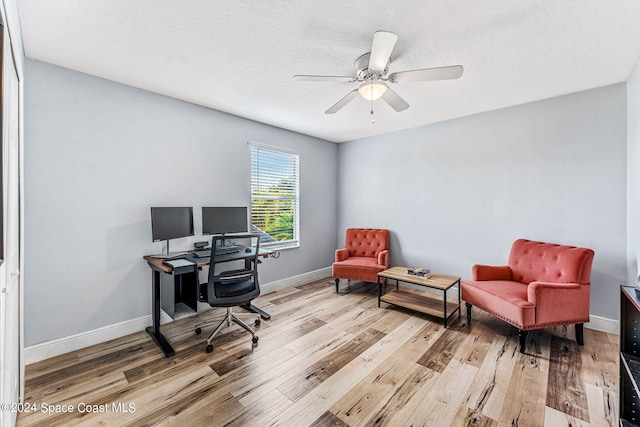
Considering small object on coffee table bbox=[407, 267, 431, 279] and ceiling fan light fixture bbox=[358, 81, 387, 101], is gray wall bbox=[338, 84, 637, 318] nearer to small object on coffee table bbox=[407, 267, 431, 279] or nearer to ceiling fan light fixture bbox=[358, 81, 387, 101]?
small object on coffee table bbox=[407, 267, 431, 279]

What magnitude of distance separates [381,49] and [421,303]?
2903 mm

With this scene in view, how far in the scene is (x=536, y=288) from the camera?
2461mm

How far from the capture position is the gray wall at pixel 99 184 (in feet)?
7.67

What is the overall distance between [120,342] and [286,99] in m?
3.07

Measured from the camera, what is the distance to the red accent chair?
246 centimetres

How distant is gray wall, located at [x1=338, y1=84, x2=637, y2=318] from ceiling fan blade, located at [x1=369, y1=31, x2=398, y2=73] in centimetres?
234

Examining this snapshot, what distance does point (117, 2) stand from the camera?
5.54ft

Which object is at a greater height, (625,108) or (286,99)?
(286,99)

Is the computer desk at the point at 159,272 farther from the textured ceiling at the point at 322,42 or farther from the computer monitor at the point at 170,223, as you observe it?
the textured ceiling at the point at 322,42

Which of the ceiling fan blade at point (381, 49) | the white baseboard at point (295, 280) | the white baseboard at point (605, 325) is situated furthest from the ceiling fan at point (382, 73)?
the white baseboard at point (605, 325)

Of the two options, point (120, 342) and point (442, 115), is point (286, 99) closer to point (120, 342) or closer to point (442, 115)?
point (442, 115)

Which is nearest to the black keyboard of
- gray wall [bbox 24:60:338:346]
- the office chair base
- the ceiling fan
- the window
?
gray wall [bbox 24:60:338:346]

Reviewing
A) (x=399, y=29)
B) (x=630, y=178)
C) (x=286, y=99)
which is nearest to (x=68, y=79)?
(x=286, y=99)

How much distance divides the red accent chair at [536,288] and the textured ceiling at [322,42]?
1.78 m
